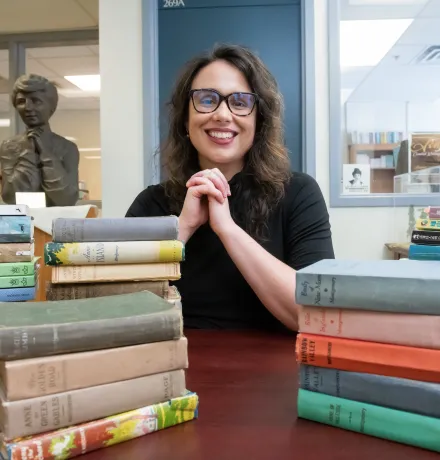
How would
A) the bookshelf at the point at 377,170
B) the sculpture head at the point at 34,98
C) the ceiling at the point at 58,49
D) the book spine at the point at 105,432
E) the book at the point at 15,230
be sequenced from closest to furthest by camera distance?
the book spine at the point at 105,432 < the book at the point at 15,230 < the sculpture head at the point at 34,98 < the bookshelf at the point at 377,170 < the ceiling at the point at 58,49

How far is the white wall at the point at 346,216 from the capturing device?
7.52 ft

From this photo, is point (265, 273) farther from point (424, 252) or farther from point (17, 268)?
point (17, 268)

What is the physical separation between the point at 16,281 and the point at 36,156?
1.71 meters

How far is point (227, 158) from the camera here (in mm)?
1290

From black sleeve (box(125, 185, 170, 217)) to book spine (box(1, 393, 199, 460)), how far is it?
0.86 metres

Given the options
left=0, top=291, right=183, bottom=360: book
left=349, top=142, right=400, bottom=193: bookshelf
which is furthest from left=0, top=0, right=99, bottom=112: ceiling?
left=0, top=291, right=183, bottom=360: book

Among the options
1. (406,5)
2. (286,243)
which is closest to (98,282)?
(286,243)

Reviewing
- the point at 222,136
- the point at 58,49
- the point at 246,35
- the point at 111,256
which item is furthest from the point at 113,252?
the point at 58,49

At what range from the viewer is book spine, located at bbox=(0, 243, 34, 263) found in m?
0.79

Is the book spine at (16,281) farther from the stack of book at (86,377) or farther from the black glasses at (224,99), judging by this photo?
the black glasses at (224,99)

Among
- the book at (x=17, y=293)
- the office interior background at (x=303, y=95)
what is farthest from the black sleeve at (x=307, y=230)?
the office interior background at (x=303, y=95)

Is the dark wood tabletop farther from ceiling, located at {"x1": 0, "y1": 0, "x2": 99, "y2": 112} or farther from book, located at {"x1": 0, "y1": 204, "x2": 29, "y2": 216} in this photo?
ceiling, located at {"x1": 0, "y1": 0, "x2": 99, "y2": 112}

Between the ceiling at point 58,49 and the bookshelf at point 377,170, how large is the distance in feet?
7.20

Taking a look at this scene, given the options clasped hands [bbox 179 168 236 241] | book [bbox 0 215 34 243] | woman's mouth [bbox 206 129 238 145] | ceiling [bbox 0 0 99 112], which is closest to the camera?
book [bbox 0 215 34 243]
